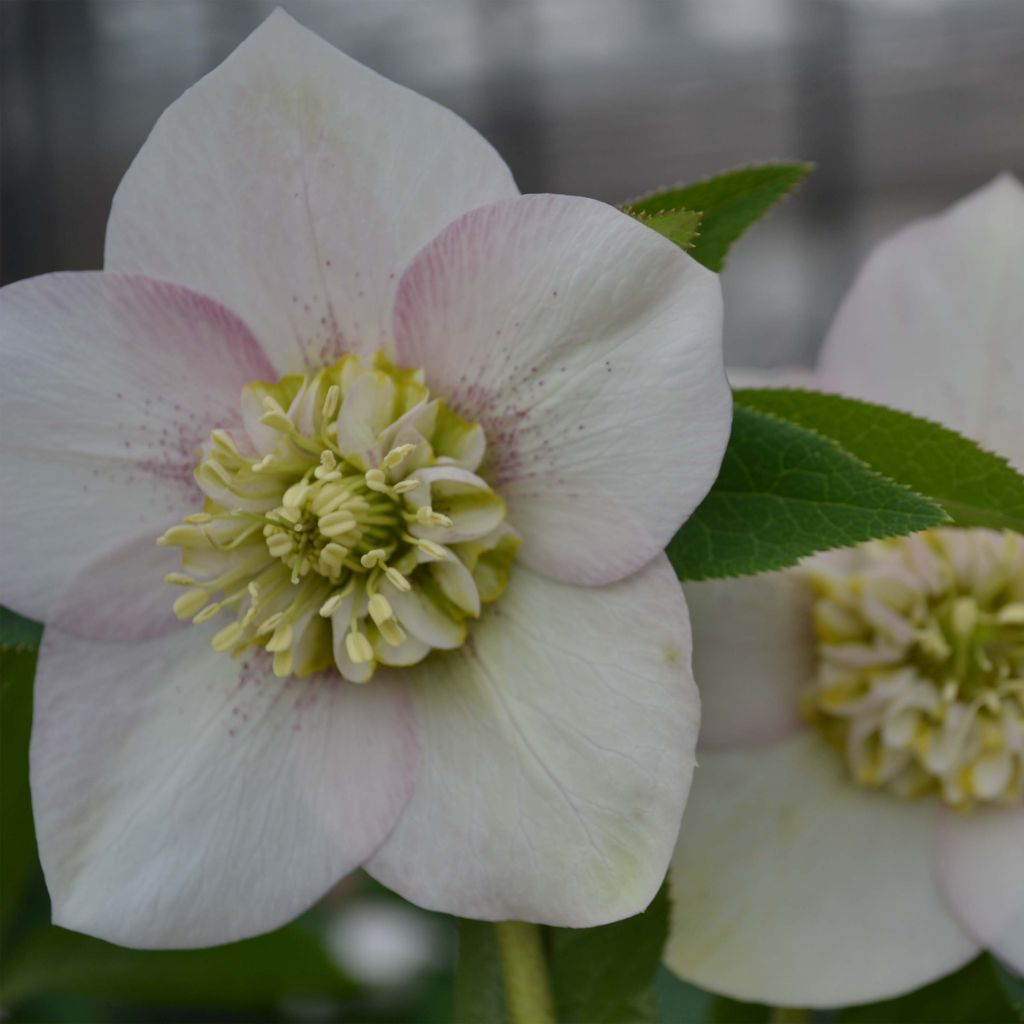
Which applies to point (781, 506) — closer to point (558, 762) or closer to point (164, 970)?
point (558, 762)

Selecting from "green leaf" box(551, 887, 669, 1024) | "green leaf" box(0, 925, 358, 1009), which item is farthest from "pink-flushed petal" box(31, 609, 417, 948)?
"green leaf" box(0, 925, 358, 1009)

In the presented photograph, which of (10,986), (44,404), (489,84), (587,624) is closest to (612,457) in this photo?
(587,624)

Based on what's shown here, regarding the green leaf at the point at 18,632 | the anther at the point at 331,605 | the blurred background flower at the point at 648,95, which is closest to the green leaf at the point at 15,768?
the green leaf at the point at 18,632

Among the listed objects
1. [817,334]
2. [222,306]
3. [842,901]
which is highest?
[222,306]

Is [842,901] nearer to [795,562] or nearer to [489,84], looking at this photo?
[795,562]

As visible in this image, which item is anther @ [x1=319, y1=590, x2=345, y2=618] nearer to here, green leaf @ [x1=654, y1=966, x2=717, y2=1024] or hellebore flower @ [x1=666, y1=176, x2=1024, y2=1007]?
hellebore flower @ [x1=666, y1=176, x2=1024, y2=1007]

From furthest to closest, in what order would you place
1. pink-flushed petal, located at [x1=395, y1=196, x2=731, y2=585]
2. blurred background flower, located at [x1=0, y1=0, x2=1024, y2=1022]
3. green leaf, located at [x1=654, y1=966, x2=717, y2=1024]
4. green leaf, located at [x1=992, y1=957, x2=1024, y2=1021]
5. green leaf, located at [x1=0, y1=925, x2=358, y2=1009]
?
blurred background flower, located at [x1=0, y1=0, x2=1024, y2=1022], green leaf, located at [x1=0, y1=925, x2=358, y2=1009], green leaf, located at [x1=654, y1=966, x2=717, y2=1024], green leaf, located at [x1=992, y1=957, x2=1024, y2=1021], pink-flushed petal, located at [x1=395, y1=196, x2=731, y2=585]
